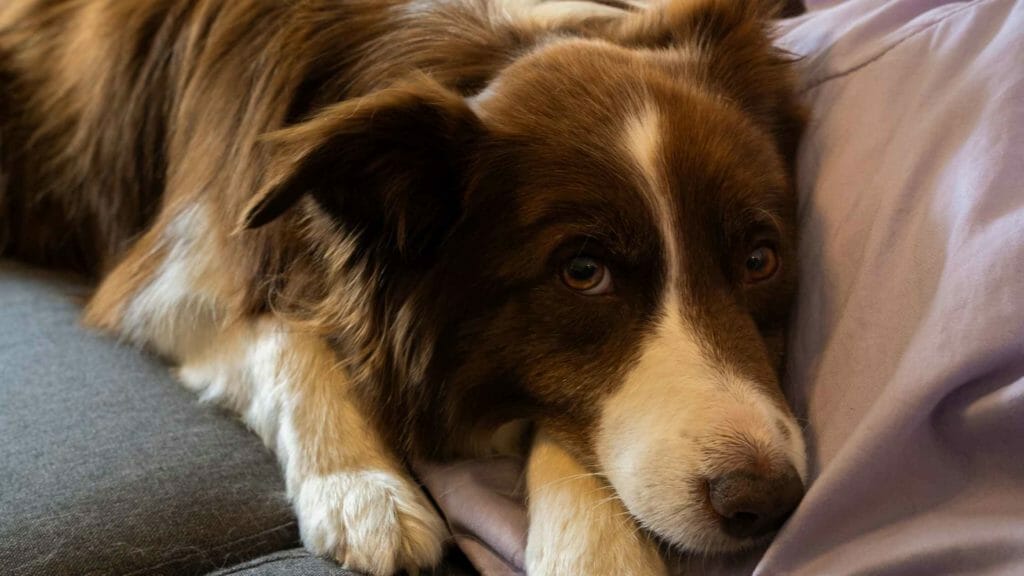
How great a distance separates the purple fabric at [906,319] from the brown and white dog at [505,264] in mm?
72

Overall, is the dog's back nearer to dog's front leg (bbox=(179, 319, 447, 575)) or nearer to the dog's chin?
dog's front leg (bbox=(179, 319, 447, 575))

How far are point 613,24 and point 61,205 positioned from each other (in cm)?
163

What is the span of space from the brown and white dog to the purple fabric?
0.07 meters

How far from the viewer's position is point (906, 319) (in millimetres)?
1364

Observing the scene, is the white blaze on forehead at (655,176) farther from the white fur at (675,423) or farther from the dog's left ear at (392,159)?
the dog's left ear at (392,159)

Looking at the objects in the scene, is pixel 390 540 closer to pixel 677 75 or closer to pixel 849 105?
pixel 677 75

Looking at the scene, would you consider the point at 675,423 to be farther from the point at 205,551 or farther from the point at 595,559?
the point at 205,551

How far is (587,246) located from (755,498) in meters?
0.47

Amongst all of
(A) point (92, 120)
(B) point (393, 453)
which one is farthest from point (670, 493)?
(A) point (92, 120)

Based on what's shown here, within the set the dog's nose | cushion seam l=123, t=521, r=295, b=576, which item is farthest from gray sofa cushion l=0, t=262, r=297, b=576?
the dog's nose

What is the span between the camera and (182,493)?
1666mm

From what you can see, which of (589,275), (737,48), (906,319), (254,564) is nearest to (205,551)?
(254,564)

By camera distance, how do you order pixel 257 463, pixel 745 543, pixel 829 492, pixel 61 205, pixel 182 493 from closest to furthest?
pixel 829 492
pixel 745 543
pixel 182 493
pixel 257 463
pixel 61 205

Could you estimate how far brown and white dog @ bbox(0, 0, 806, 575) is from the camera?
1449 millimetres
